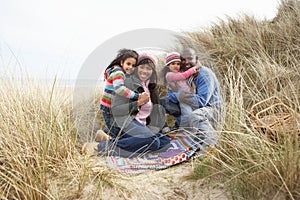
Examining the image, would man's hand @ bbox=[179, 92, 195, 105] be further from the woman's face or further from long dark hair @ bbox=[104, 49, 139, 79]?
long dark hair @ bbox=[104, 49, 139, 79]

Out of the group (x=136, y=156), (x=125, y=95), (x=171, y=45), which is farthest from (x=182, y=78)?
(x=171, y=45)

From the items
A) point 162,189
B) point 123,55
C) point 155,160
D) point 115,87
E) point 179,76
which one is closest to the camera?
point 162,189

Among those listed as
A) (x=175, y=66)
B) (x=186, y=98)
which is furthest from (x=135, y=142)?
(x=175, y=66)

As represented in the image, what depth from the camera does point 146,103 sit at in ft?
10.5

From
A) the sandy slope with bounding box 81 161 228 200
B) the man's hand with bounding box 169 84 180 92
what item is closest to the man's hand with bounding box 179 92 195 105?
the man's hand with bounding box 169 84 180 92

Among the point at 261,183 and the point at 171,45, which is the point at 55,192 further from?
the point at 171,45

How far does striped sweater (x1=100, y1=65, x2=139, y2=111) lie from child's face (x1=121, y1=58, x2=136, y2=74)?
0.18ft

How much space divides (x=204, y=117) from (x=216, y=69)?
144 cm

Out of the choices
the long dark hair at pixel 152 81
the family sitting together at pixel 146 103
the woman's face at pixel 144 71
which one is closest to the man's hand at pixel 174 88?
the family sitting together at pixel 146 103

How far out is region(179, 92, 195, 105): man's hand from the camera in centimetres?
342

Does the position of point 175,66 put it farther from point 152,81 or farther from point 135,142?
point 135,142

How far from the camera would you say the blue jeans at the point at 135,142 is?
9.62ft

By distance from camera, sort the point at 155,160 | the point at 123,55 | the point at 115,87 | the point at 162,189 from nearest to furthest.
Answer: the point at 162,189 → the point at 155,160 → the point at 115,87 → the point at 123,55

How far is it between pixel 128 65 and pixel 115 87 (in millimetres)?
324
